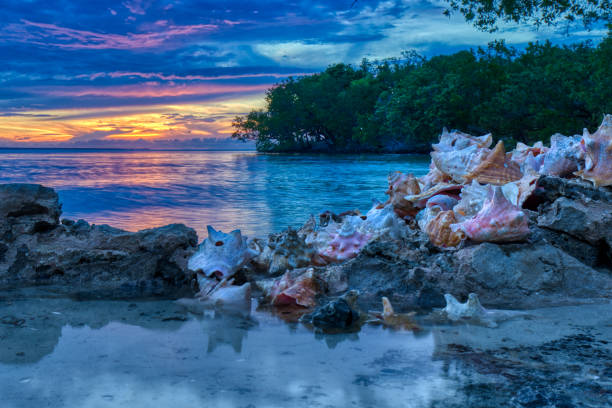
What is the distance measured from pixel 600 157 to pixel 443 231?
1440mm

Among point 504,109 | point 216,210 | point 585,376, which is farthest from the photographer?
point 504,109

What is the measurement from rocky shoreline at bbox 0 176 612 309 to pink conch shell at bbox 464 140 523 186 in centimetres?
49

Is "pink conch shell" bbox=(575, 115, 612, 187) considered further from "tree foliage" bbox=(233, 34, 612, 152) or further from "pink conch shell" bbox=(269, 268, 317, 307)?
"tree foliage" bbox=(233, 34, 612, 152)

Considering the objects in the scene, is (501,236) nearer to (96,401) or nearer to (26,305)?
(96,401)

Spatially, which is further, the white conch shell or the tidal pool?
the white conch shell

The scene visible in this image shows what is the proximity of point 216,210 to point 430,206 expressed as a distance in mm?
7537

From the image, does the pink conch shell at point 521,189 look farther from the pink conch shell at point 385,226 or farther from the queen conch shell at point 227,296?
the queen conch shell at point 227,296

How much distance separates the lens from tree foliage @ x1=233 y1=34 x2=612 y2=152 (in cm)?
2366

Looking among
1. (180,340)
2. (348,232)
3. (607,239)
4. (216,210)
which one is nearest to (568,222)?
(607,239)

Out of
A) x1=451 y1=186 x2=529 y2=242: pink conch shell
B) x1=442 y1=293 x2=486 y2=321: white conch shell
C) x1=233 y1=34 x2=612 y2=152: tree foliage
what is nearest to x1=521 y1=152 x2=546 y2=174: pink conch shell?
x1=451 y1=186 x2=529 y2=242: pink conch shell

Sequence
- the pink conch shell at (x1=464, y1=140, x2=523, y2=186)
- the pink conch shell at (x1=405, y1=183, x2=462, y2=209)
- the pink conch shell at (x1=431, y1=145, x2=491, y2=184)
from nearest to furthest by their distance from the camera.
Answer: the pink conch shell at (x1=464, y1=140, x2=523, y2=186), the pink conch shell at (x1=431, y1=145, x2=491, y2=184), the pink conch shell at (x1=405, y1=183, x2=462, y2=209)

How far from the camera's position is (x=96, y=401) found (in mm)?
1679

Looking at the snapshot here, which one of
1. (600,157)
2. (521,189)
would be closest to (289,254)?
(521,189)

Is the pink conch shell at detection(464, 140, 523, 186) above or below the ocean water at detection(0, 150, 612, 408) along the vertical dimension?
above
